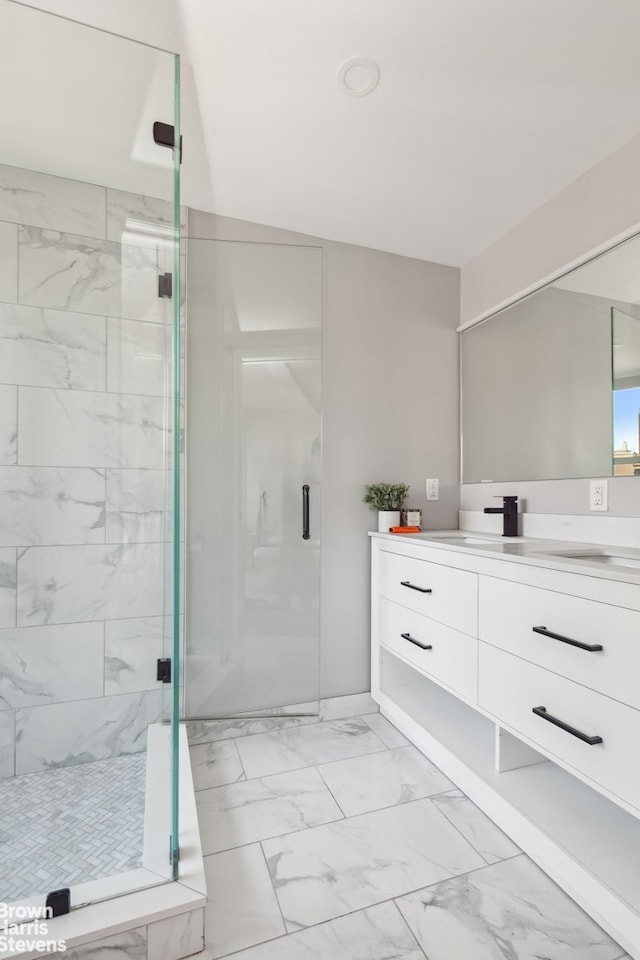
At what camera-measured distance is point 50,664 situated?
1.63 meters

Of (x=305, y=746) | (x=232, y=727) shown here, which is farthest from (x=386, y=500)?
(x=232, y=727)

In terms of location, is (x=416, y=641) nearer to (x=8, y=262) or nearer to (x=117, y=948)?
(x=117, y=948)

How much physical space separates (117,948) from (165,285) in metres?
1.82

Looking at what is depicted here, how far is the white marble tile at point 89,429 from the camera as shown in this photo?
157 centimetres

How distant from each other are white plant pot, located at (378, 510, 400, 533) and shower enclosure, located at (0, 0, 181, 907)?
103 cm

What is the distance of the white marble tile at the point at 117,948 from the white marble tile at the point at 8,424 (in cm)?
128

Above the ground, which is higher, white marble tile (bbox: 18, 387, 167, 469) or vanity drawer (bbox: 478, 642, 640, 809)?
white marble tile (bbox: 18, 387, 167, 469)

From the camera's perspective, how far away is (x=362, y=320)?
93.1 inches

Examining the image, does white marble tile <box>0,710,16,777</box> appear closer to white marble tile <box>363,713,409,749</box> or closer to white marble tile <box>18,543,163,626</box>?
white marble tile <box>18,543,163,626</box>

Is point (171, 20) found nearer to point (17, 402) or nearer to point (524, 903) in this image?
point (17, 402)

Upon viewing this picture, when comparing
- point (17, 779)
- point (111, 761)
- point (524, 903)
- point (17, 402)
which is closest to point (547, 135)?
point (17, 402)

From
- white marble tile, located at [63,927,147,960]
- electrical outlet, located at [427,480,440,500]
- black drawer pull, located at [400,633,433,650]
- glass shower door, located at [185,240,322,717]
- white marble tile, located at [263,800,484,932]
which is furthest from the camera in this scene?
electrical outlet, located at [427,480,440,500]

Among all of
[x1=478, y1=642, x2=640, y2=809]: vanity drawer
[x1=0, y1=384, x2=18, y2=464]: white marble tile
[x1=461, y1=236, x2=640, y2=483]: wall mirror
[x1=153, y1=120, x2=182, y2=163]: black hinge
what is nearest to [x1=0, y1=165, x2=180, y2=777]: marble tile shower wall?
[x1=0, y1=384, x2=18, y2=464]: white marble tile

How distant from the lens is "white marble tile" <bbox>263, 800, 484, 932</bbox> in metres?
1.23
